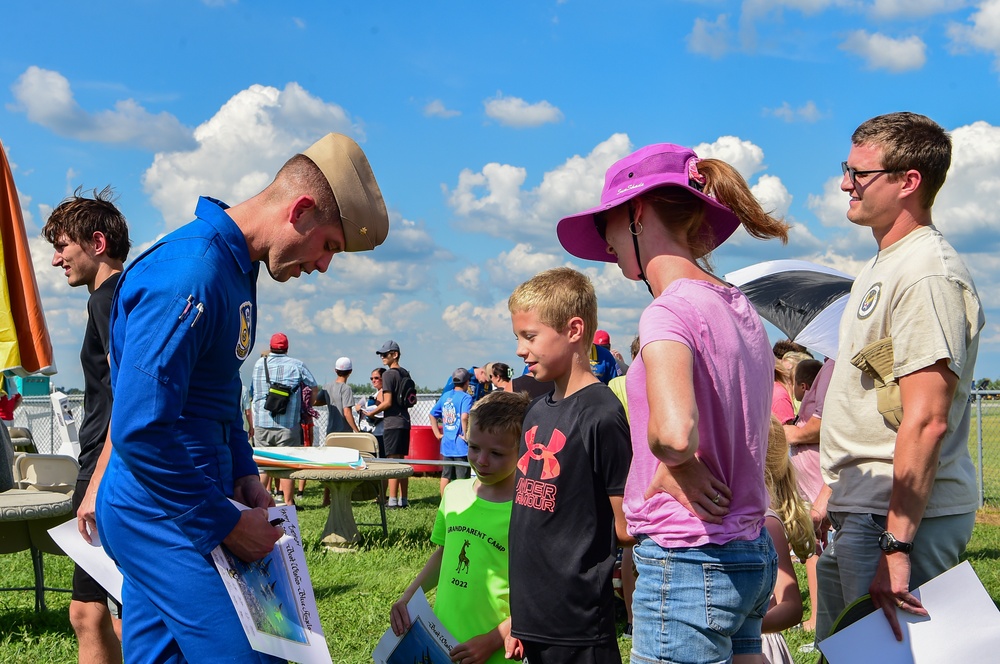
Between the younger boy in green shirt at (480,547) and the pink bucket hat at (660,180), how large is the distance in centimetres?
123

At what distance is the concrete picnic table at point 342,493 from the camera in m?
8.68

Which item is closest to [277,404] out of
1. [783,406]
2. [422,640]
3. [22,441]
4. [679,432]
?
[22,441]

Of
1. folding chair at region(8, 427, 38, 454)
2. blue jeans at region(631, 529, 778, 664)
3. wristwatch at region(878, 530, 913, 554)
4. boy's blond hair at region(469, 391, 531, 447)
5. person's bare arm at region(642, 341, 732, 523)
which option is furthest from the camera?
folding chair at region(8, 427, 38, 454)

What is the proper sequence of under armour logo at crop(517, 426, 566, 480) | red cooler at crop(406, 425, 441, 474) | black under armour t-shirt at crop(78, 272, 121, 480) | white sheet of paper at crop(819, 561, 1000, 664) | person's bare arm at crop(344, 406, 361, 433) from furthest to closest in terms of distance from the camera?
red cooler at crop(406, 425, 441, 474) → person's bare arm at crop(344, 406, 361, 433) → black under armour t-shirt at crop(78, 272, 121, 480) → under armour logo at crop(517, 426, 566, 480) → white sheet of paper at crop(819, 561, 1000, 664)

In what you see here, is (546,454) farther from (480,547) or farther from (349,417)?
(349,417)

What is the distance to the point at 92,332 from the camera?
12.1ft

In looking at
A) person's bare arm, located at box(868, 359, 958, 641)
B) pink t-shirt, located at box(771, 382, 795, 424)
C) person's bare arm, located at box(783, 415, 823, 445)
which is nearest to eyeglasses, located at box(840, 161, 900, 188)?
person's bare arm, located at box(868, 359, 958, 641)

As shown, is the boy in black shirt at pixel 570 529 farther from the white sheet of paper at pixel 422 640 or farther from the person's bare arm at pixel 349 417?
the person's bare arm at pixel 349 417

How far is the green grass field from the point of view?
523cm

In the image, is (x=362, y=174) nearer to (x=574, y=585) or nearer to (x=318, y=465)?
(x=574, y=585)

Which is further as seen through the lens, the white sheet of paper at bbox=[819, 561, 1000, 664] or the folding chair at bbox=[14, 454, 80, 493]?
the folding chair at bbox=[14, 454, 80, 493]

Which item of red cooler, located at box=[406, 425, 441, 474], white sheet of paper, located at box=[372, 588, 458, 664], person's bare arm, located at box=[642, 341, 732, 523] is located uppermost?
person's bare arm, located at box=[642, 341, 732, 523]

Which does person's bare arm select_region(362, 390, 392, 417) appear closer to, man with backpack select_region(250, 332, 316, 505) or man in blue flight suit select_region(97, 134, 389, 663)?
man with backpack select_region(250, 332, 316, 505)

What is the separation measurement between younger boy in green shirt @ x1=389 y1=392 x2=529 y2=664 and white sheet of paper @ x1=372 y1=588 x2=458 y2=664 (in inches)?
1.7
